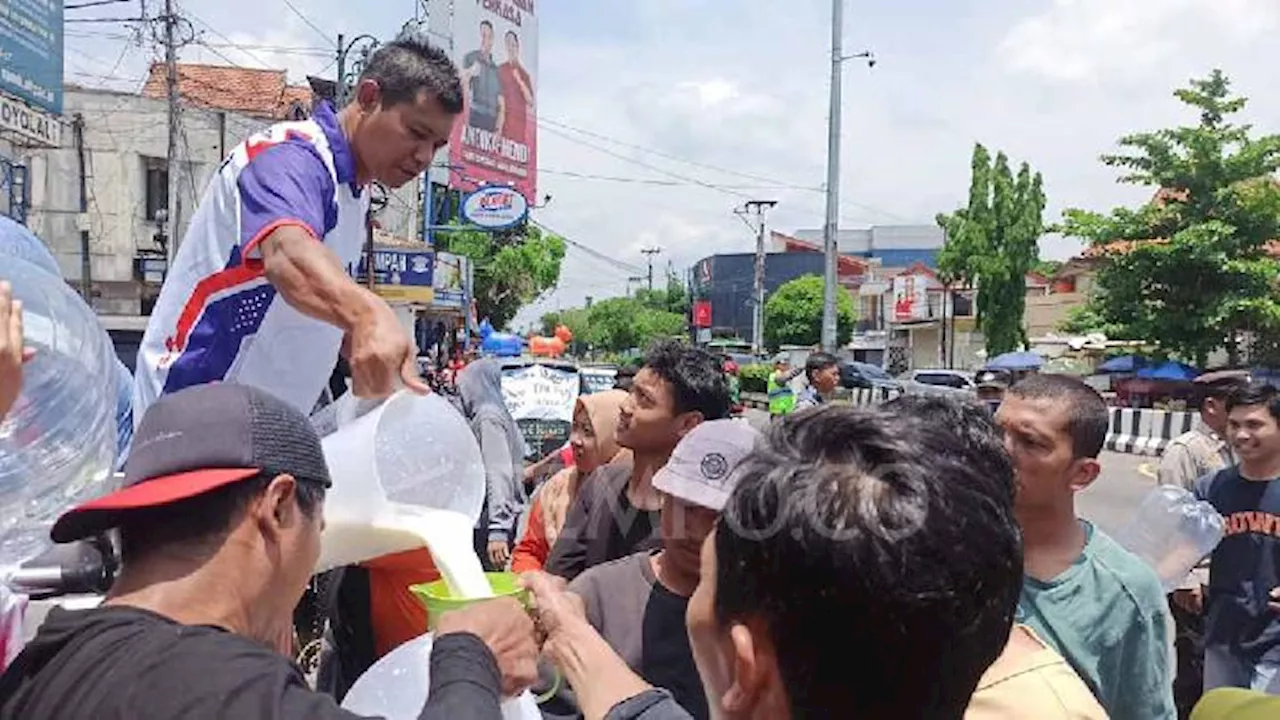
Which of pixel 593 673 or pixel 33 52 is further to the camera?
pixel 33 52

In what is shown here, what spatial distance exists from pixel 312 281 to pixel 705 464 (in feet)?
2.86

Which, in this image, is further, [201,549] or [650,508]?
[650,508]

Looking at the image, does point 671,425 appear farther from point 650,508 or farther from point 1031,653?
point 1031,653

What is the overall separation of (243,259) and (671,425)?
4.87 feet

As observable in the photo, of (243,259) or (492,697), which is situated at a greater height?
(243,259)

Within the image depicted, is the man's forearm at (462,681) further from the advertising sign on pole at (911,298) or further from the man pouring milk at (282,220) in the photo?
the advertising sign on pole at (911,298)

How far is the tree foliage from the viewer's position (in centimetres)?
7800

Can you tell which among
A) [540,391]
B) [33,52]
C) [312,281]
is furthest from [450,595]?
[33,52]

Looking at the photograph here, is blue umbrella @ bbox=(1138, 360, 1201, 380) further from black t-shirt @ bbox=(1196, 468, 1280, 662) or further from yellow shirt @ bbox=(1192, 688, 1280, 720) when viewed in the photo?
yellow shirt @ bbox=(1192, 688, 1280, 720)

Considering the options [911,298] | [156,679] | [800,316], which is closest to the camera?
[156,679]

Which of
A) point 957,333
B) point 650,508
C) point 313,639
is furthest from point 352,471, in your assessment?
point 957,333

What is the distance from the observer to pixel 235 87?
3156 cm

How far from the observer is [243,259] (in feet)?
7.37

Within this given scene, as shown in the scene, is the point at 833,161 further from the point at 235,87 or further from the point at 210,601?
the point at 210,601
